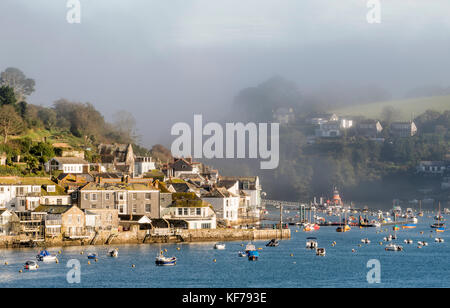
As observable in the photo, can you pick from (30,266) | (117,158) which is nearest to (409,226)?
(117,158)

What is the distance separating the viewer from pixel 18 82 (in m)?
189

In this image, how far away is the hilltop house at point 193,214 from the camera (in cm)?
11144

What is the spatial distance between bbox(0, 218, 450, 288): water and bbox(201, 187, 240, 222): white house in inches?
912

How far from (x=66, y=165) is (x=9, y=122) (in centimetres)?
2315

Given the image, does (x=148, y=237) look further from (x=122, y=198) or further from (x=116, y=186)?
(x=116, y=186)

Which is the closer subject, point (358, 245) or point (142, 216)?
point (142, 216)

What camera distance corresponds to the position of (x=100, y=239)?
10006 cm

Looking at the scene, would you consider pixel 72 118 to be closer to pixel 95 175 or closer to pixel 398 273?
pixel 95 175

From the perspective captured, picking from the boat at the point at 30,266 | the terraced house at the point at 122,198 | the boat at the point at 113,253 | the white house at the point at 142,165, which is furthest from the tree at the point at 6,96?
the boat at the point at 30,266

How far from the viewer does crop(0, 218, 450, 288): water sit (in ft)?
244

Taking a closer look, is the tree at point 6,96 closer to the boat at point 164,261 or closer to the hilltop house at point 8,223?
the hilltop house at point 8,223
